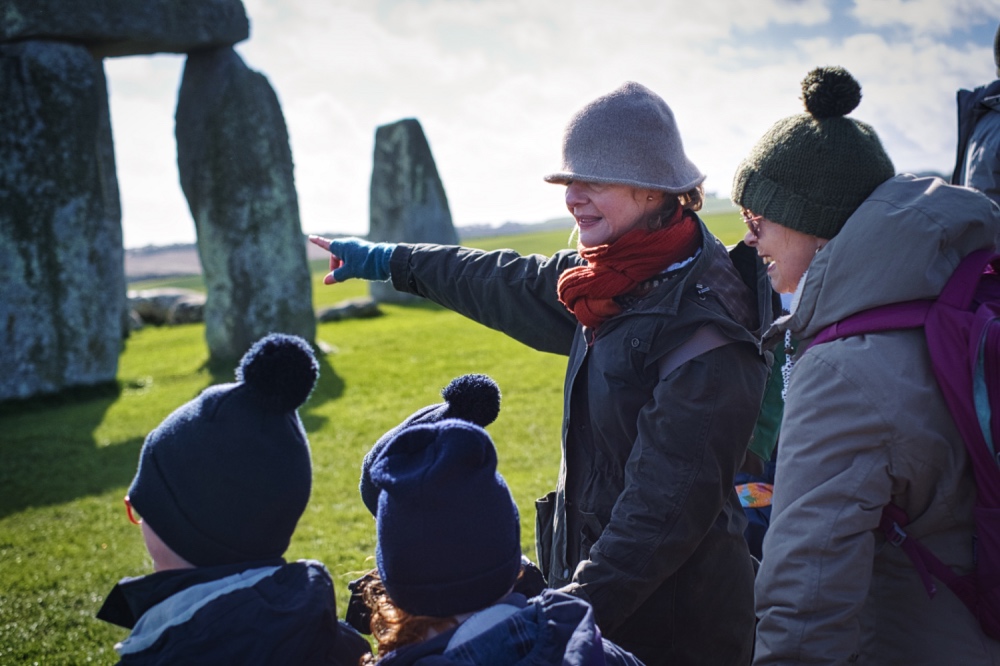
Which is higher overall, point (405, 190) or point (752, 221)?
point (752, 221)

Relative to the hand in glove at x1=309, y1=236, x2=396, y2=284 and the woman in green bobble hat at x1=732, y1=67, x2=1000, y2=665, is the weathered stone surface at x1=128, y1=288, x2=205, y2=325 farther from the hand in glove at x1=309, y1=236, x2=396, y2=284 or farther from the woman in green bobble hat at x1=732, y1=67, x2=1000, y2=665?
the woman in green bobble hat at x1=732, y1=67, x2=1000, y2=665

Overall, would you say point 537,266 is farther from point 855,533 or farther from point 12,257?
point 12,257

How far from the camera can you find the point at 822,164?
6.05 feet

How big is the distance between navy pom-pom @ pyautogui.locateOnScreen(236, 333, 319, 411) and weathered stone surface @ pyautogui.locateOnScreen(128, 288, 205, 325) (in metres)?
15.4

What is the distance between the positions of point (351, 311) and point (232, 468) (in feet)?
41.1

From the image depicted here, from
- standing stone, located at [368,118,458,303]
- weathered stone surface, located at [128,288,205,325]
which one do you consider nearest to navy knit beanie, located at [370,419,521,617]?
standing stone, located at [368,118,458,303]

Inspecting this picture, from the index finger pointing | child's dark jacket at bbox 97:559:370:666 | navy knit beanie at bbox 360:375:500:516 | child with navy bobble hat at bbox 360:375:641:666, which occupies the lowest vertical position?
child's dark jacket at bbox 97:559:370:666

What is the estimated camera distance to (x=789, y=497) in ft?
5.55

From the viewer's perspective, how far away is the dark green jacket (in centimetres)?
197

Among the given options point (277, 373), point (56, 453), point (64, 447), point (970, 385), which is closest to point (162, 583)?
point (277, 373)

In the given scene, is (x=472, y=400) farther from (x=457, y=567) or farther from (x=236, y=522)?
(x=236, y=522)

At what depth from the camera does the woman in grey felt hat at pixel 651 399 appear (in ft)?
6.48

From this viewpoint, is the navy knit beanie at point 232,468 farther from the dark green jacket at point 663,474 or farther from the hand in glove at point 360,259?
the hand in glove at point 360,259

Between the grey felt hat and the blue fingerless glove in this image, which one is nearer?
the grey felt hat
